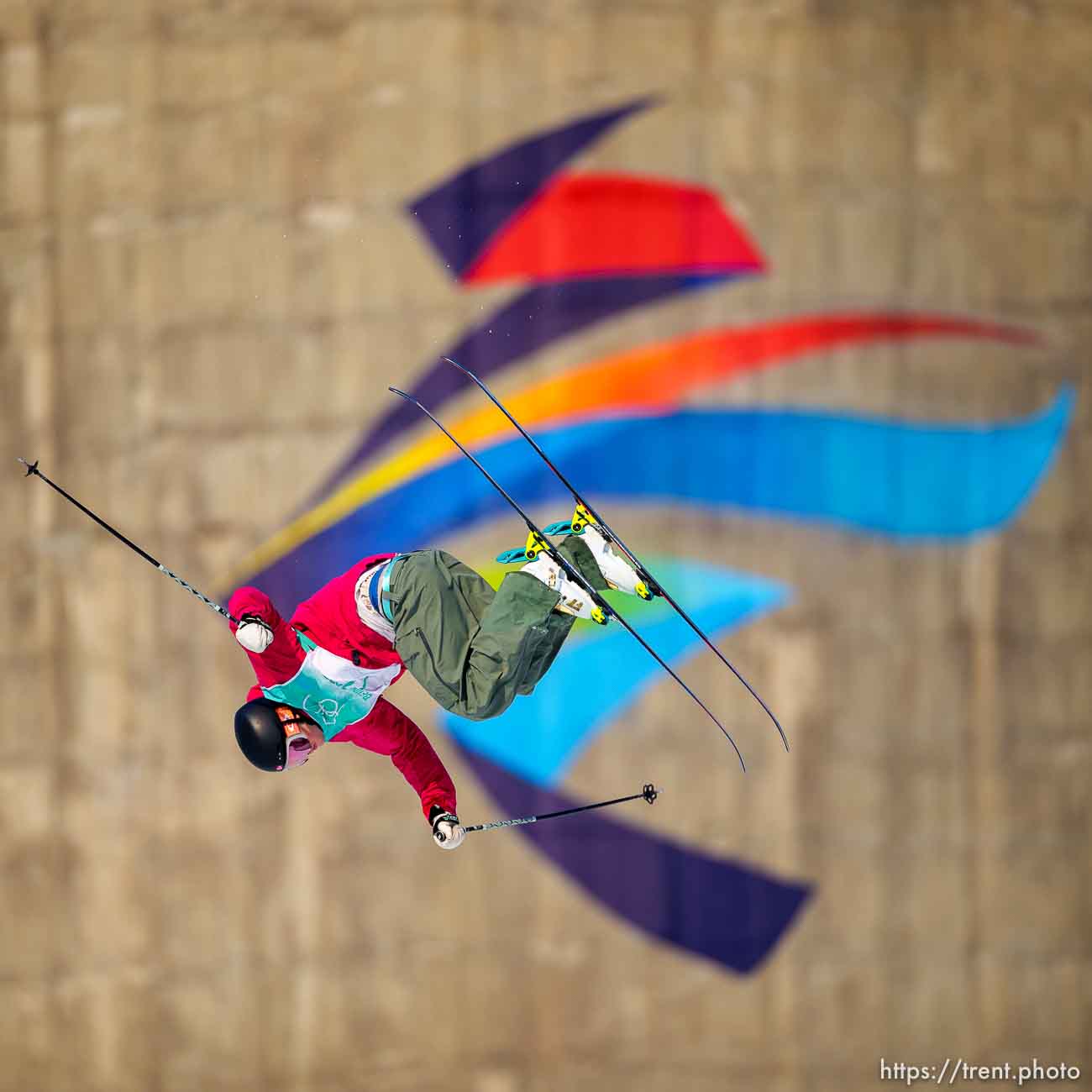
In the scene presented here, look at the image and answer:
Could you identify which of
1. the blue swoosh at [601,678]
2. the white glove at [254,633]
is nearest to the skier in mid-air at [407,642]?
the white glove at [254,633]

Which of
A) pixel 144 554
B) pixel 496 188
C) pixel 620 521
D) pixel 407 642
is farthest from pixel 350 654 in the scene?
pixel 496 188

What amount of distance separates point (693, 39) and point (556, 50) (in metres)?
0.74

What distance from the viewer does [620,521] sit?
6078 millimetres

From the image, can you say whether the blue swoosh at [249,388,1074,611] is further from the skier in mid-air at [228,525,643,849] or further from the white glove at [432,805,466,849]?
the white glove at [432,805,466,849]

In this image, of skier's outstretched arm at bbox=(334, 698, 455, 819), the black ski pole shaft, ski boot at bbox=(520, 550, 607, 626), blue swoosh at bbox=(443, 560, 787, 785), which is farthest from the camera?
blue swoosh at bbox=(443, 560, 787, 785)

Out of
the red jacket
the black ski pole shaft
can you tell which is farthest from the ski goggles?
the black ski pole shaft

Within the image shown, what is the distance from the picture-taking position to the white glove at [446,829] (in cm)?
416

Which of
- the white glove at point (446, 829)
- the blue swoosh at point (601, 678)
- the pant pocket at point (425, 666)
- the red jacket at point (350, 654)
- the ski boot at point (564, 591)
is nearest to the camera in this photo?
the ski boot at point (564, 591)

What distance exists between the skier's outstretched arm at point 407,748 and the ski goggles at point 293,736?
10.0 inches

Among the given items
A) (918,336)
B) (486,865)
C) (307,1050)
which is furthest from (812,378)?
(307,1050)

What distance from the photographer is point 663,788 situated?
19.9 feet

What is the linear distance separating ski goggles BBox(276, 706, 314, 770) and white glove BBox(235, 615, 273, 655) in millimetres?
273

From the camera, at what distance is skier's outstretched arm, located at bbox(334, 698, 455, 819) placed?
436 centimetres

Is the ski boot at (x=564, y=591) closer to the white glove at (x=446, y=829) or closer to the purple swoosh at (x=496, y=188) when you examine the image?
the white glove at (x=446, y=829)
